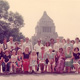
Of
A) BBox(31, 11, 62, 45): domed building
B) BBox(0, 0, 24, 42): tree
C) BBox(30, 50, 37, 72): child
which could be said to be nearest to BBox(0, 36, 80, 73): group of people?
BBox(30, 50, 37, 72): child

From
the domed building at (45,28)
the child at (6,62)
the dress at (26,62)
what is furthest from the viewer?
the domed building at (45,28)

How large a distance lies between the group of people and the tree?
2493cm

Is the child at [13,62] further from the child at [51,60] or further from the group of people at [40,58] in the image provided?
the child at [51,60]

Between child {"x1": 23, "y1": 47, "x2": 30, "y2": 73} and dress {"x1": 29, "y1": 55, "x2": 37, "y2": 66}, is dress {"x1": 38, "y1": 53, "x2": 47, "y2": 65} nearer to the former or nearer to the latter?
dress {"x1": 29, "y1": 55, "x2": 37, "y2": 66}

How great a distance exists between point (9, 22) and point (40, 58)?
27.9 m

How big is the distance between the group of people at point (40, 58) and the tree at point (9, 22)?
24931 millimetres

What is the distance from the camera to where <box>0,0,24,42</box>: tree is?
38.2 m

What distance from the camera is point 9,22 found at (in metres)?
40.2

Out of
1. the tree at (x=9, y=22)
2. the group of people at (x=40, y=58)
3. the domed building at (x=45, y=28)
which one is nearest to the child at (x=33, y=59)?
the group of people at (x=40, y=58)

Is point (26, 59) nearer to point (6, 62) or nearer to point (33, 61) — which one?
point (33, 61)

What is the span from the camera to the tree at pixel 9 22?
125 feet

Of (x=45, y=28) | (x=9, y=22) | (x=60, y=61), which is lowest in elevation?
(x=60, y=61)

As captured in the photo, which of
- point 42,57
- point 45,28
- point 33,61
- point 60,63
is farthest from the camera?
point 45,28

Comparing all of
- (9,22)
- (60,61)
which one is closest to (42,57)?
(60,61)
